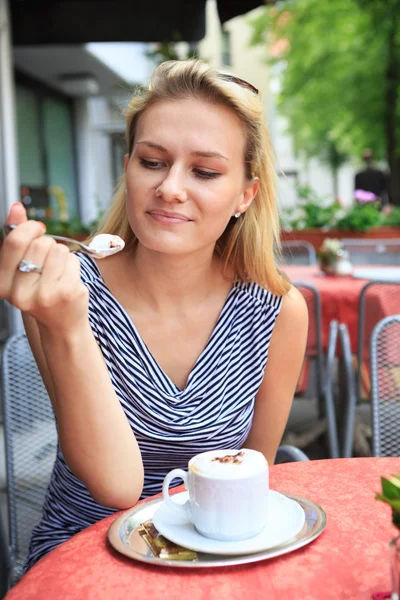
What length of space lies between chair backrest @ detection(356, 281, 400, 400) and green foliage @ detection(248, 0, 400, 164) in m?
10.2

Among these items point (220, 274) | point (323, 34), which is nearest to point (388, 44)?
point (323, 34)

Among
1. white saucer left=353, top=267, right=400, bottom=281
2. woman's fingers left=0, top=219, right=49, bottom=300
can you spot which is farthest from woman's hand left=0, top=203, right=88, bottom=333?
white saucer left=353, top=267, right=400, bottom=281

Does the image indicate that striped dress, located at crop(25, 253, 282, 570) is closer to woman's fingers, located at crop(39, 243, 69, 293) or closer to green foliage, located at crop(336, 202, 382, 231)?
woman's fingers, located at crop(39, 243, 69, 293)

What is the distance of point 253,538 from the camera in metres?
1.01

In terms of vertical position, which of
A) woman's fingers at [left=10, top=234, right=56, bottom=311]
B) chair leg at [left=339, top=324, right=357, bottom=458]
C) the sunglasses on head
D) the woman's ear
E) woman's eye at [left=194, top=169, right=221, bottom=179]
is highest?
the sunglasses on head

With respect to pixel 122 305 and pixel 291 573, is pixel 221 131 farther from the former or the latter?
pixel 291 573

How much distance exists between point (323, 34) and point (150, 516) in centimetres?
1399

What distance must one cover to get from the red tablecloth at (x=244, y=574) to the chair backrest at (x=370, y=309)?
2.56 metres

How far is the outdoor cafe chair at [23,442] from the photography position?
200 cm

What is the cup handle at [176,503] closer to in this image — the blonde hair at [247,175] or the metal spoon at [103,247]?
the metal spoon at [103,247]

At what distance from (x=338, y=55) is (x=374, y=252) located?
9.23 meters

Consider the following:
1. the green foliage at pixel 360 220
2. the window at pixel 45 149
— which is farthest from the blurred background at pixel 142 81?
the green foliage at pixel 360 220

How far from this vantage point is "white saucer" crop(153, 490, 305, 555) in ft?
3.20

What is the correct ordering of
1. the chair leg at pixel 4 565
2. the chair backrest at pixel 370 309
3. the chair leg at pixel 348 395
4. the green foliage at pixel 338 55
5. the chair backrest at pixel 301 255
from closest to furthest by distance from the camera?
1. the chair leg at pixel 4 565
2. the chair leg at pixel 348 395
3. the chair backrest at pixel 370 309
4. the chair backrest at pixel 301 255
5. the green foliage at pixel 338 55
